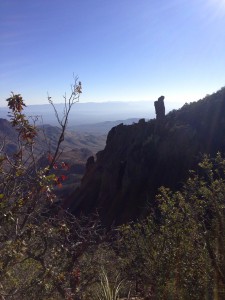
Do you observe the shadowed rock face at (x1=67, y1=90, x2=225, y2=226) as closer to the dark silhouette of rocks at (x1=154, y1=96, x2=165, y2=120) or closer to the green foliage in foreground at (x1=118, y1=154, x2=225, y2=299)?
the dark silhouette of rocks at (x1=154, y1=96, x2=165, y2=120)

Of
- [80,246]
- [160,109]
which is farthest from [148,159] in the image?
[80,246]

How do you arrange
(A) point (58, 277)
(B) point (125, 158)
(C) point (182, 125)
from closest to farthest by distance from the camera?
(A) point (58, 277) < (C) point (182, 125) < (B) point (125, 158)

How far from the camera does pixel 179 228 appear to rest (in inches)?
247

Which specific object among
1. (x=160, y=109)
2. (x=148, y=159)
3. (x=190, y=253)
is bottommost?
(x=148, y=159)

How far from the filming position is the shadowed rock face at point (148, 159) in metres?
26.4

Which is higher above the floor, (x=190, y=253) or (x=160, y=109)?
(x=160, y=109)

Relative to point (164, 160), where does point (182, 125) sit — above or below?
above

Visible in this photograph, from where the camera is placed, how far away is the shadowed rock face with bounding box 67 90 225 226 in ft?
86.6

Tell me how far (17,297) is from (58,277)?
0.67m

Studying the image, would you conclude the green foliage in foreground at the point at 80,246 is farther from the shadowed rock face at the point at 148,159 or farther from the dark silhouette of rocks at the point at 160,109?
the dark silhouette of rocks at the point at 160,109

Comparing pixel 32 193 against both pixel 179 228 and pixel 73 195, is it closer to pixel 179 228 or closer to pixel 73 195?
pixel 179 228

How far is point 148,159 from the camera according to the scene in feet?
96.0

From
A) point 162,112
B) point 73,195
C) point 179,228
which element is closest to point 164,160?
point 162,112

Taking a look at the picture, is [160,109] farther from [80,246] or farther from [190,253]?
[190,253]
